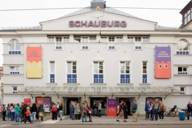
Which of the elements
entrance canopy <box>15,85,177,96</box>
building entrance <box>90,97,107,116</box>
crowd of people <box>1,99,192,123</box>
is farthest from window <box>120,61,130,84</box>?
crowd of people <box>1,99,192,123</box>

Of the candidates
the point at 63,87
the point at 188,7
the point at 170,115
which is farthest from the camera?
the point at 188,7

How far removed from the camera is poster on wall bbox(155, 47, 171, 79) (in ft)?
197

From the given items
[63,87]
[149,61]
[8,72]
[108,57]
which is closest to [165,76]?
[149,61]

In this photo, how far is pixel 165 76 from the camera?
6034 cm

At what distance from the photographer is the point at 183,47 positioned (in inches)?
2434

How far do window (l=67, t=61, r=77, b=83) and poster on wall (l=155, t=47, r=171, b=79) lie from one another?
911 cm

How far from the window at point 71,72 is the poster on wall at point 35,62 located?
3.18m

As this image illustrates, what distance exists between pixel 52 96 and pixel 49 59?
4191mm

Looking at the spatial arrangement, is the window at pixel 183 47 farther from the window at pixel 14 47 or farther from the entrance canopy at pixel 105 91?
the window at pixel 14 47

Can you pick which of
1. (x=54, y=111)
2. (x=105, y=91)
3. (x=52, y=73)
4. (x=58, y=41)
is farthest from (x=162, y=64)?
(x=54, y=111)

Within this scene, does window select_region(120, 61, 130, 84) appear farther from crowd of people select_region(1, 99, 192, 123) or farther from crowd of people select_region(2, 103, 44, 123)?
crowd of people select_region(2, 103, 44, 123)

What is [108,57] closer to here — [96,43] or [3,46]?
[96,43]

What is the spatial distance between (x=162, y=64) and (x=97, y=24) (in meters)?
8.71

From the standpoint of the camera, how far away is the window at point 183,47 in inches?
2415
